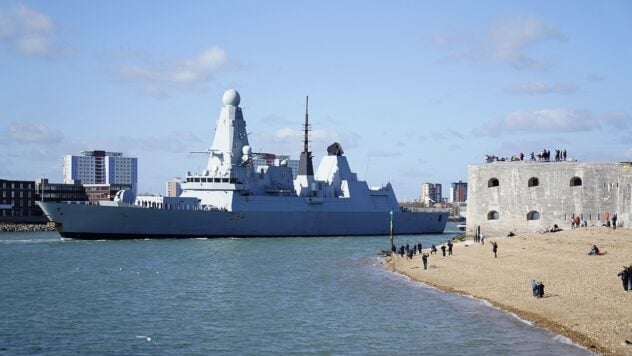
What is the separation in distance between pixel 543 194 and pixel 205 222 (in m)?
23.2

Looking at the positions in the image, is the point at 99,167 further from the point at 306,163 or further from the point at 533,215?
the point at 533,215

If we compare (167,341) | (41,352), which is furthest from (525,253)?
(41,352)

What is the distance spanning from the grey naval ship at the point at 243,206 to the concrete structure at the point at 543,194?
6.51 meters

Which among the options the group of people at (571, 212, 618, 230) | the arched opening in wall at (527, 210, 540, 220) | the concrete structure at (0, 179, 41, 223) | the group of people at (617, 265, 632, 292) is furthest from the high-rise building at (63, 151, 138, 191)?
the group of people at (617, 265, 632, 292)

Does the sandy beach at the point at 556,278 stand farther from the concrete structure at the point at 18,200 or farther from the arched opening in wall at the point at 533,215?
the concrete structure at the point at 18,200

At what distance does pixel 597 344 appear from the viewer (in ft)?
55.1

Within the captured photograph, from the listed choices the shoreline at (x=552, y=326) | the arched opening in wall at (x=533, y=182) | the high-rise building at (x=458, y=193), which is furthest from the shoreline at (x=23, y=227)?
the high-rise building at (x=458, y=193)

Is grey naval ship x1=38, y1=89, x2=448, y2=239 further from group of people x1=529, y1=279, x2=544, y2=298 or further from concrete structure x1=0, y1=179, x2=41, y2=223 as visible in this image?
concrete structure x1=0, y1=179, x2=41, y2=223

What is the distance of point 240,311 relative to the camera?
23812 mm

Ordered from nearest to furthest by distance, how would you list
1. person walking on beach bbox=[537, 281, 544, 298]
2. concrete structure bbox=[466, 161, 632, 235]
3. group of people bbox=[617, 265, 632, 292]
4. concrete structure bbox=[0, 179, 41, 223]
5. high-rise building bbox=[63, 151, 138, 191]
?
1. group of people bbox=[617, 265, 632, 292]
2. person walking on beach bbox=[537, 281, 544, 298]
3. concrete structure bbox=[466, 161, 632, 235]
4. concrete structure bbox=[0, 179, 41, 223]
5. high-rise building bbox=[63, 151, 138, 191]

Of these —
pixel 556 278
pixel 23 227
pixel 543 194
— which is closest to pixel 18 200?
pixel 23 227

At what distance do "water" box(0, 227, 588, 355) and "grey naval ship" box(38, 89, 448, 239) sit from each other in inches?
464

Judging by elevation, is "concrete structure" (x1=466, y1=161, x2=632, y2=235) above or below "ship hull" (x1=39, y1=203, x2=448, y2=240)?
above

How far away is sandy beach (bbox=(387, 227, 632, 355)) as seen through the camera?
729 inches
